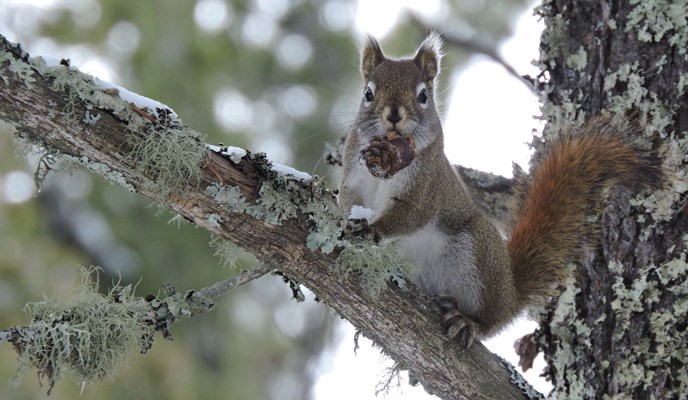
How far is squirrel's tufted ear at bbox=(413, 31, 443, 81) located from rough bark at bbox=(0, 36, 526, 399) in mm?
888

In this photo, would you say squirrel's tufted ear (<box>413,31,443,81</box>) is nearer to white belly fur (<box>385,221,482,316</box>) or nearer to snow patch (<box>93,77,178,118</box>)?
white belly fur (<box>385,221,482,316</box>)

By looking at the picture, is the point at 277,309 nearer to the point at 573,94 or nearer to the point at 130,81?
the point at 130,81

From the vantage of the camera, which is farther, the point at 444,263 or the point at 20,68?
the point at 444,263

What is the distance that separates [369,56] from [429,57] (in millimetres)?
198

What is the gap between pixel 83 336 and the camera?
5.52ft

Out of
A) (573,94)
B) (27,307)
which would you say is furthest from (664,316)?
(27,307)

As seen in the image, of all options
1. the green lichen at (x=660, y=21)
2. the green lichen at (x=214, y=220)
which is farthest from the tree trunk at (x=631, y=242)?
the green lichen at (x=214, y=220)

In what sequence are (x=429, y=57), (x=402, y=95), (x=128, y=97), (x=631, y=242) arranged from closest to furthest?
(x=128, y=97)
(x=631, y=242)
(x=402, y=95)
(x=429, y=57)

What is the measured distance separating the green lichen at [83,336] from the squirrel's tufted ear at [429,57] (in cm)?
126

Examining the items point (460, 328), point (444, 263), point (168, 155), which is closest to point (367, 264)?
point (460, 328)

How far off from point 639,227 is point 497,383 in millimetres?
554

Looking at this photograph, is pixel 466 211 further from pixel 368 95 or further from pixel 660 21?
pixel 660 21

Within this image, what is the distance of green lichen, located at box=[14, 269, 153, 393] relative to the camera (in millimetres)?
1637

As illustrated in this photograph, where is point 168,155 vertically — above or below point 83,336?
above
